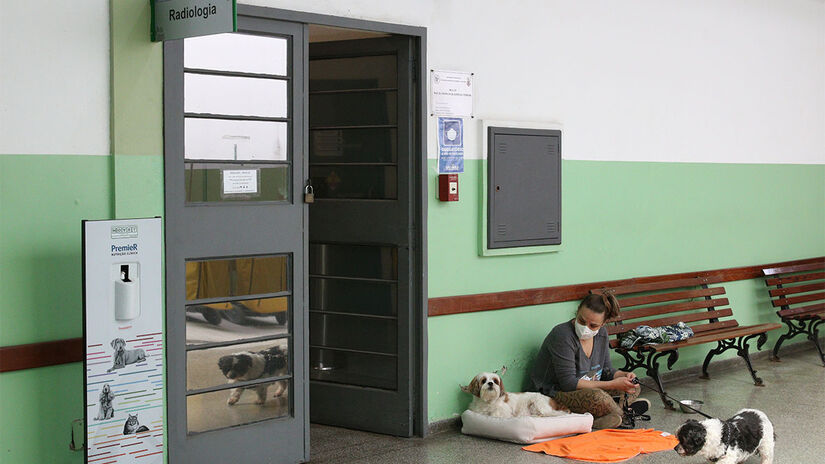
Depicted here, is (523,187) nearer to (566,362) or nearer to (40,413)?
(566,362)

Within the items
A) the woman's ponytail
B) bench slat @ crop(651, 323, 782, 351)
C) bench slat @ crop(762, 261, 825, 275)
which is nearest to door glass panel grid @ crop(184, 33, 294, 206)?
the woman's ponytail

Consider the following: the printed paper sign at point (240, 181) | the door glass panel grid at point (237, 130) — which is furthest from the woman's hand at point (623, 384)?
the printed paper sign at point (240, 181)

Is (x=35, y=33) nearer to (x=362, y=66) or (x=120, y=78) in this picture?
(x=120, y=78)

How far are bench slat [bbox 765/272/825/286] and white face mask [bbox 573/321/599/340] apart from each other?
3.10 metres

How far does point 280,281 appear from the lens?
5.32 meters

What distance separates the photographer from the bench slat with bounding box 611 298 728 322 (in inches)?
283

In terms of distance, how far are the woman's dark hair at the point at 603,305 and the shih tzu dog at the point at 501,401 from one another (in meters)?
0.65

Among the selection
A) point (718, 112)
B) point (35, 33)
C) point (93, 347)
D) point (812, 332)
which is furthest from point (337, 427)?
point (812, 332)

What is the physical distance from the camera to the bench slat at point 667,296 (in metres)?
7.25

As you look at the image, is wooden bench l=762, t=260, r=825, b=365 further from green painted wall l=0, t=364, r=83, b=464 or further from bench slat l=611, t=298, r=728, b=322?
green painted wall l=0, t=364, r=83, b=464

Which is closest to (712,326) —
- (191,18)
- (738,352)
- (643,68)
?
(738,352)

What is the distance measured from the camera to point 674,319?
24.6ft

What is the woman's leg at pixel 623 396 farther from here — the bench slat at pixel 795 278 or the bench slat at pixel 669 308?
the bench slat at pixel 795 278

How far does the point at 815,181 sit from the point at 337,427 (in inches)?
223
